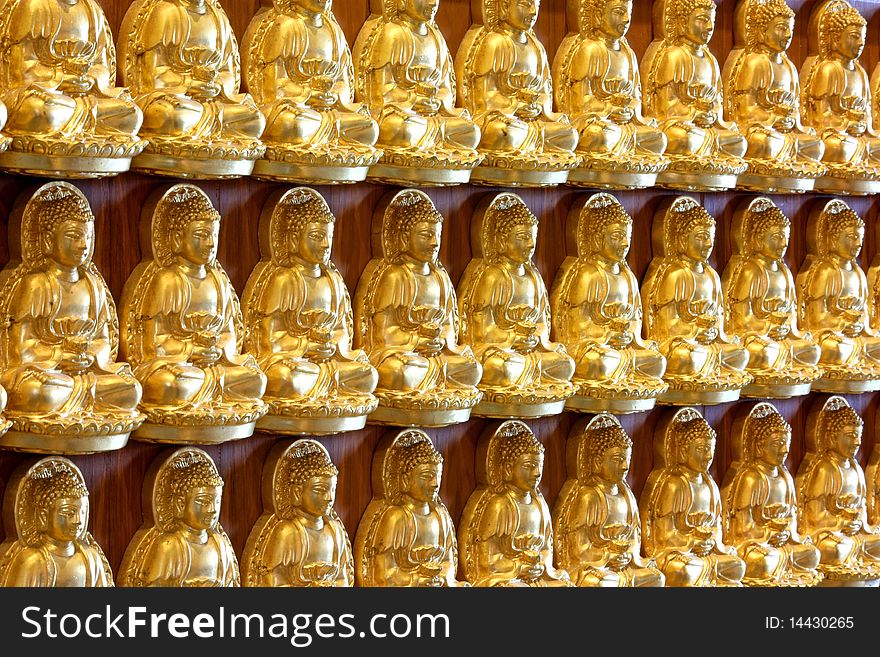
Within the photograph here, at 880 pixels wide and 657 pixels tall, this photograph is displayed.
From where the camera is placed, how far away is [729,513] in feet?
8.58

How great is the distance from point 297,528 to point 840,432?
112 centimetres

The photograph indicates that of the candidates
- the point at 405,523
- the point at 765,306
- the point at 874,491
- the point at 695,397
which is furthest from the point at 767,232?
the point at 405,523

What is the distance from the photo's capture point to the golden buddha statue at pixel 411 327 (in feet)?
7.07

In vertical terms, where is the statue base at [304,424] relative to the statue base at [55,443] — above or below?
above

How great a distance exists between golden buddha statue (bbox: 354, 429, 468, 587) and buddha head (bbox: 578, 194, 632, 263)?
17.0 inches

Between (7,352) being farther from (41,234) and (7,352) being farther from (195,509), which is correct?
(195,509)

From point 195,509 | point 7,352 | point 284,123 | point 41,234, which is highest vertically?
point 284,123

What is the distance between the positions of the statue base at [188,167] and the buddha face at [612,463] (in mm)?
791

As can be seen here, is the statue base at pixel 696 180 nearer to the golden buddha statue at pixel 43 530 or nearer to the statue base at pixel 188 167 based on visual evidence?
the statue base at pixel 188 167

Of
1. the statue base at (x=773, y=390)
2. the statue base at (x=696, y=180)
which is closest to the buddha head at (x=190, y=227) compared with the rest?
the statue base at (x=696, y=180)

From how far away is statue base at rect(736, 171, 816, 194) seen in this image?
8.39 ft

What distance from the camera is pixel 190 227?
1.99 metres

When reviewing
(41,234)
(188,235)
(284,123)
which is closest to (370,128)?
(284,123)

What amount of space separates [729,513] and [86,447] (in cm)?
123
